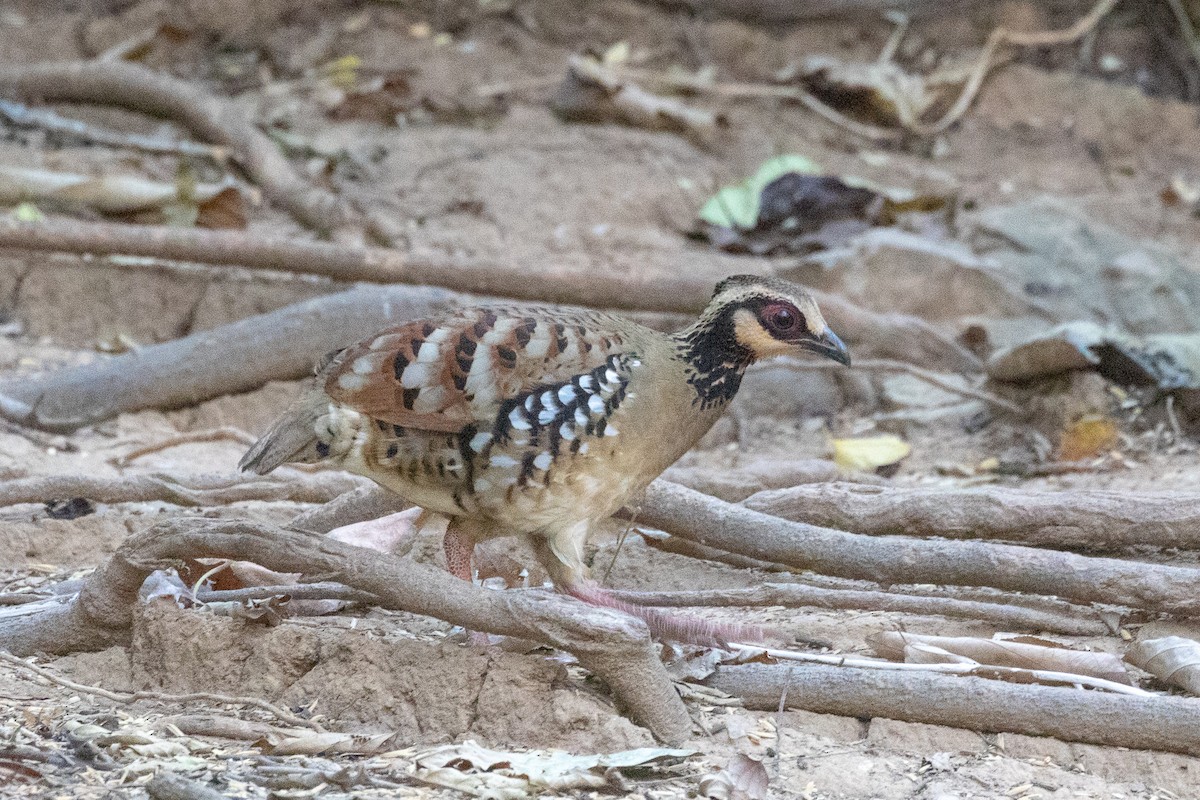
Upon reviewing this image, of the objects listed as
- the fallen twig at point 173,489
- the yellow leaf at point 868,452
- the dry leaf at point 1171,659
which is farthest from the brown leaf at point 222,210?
the dry leaf at point 1171,659

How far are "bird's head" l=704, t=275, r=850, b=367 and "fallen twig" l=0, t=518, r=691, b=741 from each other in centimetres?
95

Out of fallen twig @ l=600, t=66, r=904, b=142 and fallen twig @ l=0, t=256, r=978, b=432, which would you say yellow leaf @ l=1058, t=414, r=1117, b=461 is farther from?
fallen twig @ l=600, t=66, r=904, b=142

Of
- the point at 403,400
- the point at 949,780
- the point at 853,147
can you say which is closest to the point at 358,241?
the point at 853,147

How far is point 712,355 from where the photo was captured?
3896 millimetres

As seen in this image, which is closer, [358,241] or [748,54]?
[358,241]

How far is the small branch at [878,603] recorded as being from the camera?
159 inches

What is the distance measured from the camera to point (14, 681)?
3615 millimetres

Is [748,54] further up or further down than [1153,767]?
further up

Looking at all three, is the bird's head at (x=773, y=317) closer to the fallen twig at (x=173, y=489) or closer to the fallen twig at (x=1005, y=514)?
the fallen twig at (x=1005, y=514)

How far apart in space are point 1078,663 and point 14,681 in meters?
2.81

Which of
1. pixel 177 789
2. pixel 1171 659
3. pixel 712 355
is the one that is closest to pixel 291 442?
pixel 177 789

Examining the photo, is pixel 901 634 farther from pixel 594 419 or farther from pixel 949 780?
pixel 594 419

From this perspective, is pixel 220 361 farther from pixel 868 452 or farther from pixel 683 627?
pixel 683 627

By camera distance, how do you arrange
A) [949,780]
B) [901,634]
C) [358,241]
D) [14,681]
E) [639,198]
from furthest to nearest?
[639,198] < [358,241] < [901,634] < [14,681] < [949,780]
